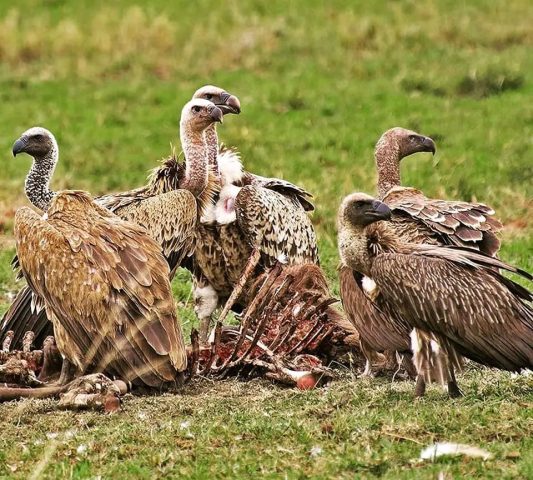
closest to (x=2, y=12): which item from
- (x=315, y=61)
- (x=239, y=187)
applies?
(x=315, y=61)

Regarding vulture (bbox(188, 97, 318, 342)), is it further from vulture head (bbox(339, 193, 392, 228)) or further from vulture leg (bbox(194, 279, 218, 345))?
vulture head (bbox(339, 193, 392, 228))

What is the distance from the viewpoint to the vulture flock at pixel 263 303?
666 cm

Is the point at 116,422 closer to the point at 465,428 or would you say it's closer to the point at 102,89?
the point at 465,428

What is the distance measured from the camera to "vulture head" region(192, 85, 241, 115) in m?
9.62

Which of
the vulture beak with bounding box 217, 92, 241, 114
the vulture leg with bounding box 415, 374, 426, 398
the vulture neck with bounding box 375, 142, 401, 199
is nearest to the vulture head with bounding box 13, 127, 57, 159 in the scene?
the vulture beak with bounding box 217, 92, 241, 114

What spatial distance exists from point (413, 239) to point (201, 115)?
2046 mm

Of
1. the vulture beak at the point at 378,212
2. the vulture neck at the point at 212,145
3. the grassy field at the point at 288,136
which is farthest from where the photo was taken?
the vulture neck at the point at 212,145

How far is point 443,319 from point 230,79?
432 inches

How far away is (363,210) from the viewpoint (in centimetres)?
695

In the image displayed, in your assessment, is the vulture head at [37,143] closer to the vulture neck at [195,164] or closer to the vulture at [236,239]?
the vulture neck at [195,164]

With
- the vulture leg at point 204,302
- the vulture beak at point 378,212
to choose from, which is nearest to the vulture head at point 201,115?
the vulture leg at point 204,302

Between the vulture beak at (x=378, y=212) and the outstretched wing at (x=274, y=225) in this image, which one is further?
the outstretched wing at (x=274, y=225)

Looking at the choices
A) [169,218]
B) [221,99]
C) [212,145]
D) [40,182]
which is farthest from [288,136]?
[169,218]

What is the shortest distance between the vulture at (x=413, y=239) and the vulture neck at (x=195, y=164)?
1.23 meters
